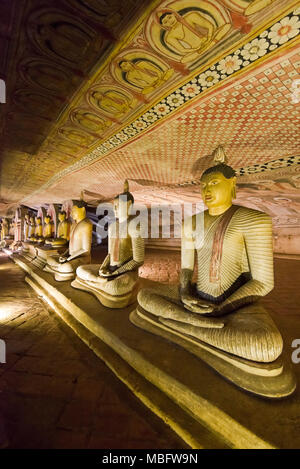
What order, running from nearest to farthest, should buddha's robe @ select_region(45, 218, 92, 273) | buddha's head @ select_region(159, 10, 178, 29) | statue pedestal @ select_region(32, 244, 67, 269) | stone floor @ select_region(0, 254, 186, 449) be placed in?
stone floor @ select_region(0, 254, 186, 449) → buddha's head @ select_region(159, 10, 178, 29) → buddha's robe @ select_region(45, 218, 92, 273) → statue pedestal @ select_region(32, 244, 67, 269)

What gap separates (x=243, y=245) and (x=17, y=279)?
5.80 m

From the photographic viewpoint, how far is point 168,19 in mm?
1643

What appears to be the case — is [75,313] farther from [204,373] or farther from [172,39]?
[172,39]

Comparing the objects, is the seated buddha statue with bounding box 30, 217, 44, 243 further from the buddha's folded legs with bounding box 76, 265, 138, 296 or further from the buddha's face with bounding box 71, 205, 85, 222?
A: the buddha's folded legs with bounding box 76, 265, 138, 296

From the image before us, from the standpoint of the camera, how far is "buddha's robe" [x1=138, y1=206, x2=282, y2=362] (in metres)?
1.40

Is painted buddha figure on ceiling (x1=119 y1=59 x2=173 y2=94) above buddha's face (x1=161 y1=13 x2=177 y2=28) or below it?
above

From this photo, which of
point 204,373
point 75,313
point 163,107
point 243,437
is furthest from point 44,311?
point 163,107

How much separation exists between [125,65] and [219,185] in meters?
1.68

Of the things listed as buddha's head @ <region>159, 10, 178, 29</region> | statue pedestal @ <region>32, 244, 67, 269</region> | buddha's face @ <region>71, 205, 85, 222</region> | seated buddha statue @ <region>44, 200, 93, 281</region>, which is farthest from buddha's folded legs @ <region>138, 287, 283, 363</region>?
statue pedestal @ <region>32, 244, 67, 269</region>

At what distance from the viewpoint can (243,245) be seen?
1926mm

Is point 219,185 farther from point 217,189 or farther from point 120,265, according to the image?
point 120,265

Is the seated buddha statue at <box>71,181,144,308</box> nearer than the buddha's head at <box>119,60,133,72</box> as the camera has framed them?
No

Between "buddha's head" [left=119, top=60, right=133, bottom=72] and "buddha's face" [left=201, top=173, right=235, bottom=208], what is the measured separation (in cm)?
148

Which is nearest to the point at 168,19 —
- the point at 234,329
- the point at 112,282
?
the point at 234,329
